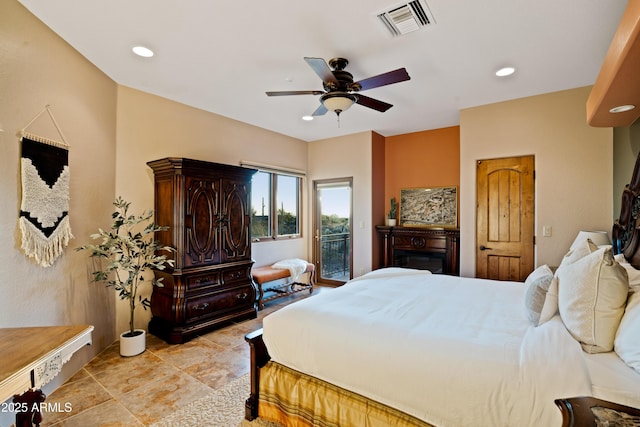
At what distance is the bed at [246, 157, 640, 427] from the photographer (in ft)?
4.00

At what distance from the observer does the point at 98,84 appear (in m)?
2.90

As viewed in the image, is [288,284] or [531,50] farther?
[288,284]

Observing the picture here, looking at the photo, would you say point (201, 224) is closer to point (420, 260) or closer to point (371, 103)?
point (371, 103)

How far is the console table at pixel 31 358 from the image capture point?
3.66ft

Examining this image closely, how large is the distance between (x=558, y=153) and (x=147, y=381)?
4.79m

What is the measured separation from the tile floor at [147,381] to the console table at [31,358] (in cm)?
83

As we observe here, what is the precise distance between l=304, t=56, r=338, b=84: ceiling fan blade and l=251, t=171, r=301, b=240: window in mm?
2542

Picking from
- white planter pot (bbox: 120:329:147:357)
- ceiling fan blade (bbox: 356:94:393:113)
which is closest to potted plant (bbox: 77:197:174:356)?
white planter pot (bbox: 120:329:147:357)

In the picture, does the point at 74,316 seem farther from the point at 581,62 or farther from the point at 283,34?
the point at 581,62

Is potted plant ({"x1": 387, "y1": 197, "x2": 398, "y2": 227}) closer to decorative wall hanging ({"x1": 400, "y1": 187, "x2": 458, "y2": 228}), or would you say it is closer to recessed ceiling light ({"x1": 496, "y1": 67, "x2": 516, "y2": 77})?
decorative wall hanging ({"x1": 400, "y1": 187, "x2": 458, "y2": 228})

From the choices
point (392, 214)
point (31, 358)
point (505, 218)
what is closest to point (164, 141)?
point (31, 358)

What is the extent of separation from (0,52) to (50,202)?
41.2 inches

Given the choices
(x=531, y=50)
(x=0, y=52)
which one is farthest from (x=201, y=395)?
(x=531, y=50)

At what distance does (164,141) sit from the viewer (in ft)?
11.9
